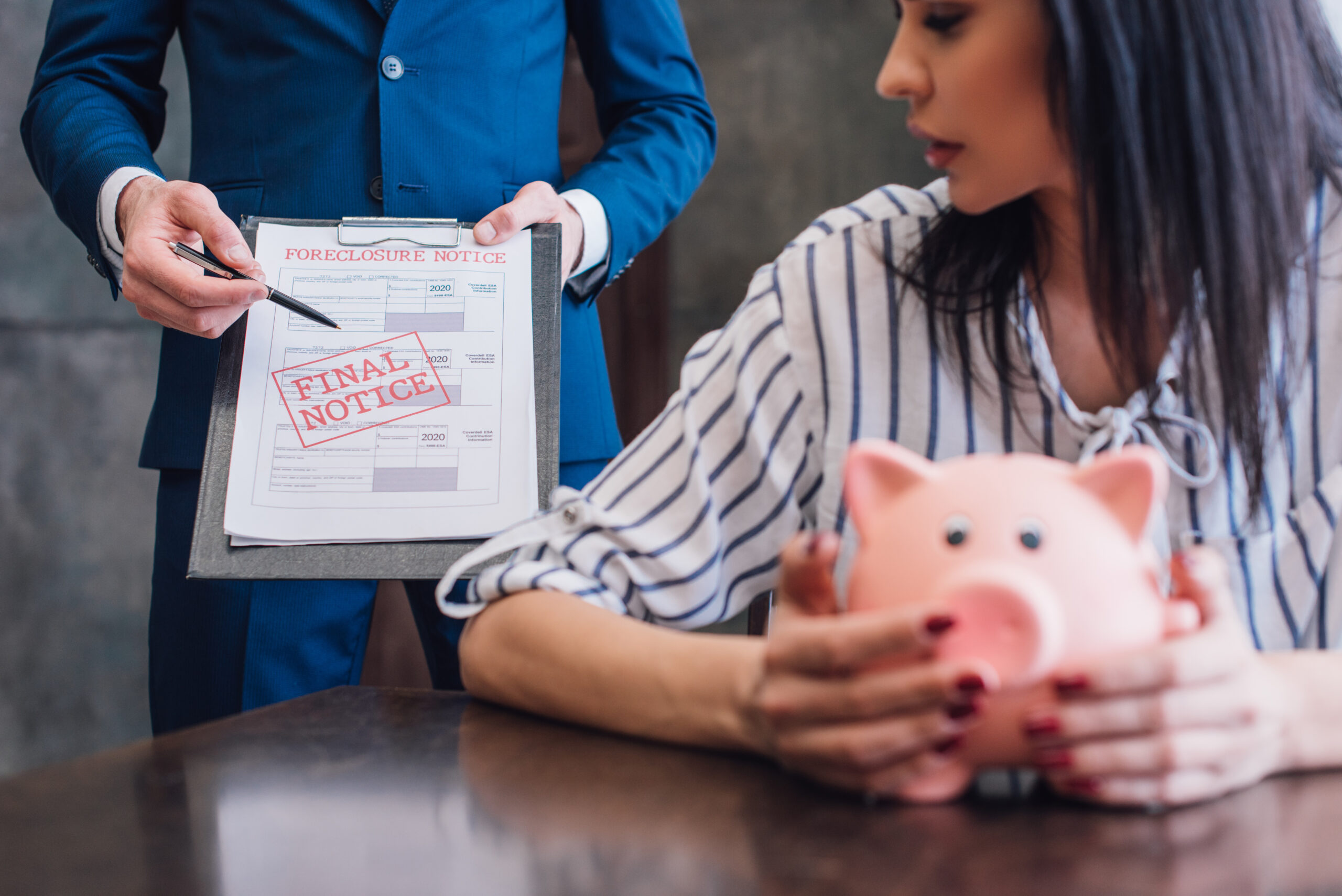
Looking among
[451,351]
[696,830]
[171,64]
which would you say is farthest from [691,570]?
[171,64]

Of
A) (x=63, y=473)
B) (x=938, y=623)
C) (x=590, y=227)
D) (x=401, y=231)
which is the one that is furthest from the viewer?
(x=63, y=473)

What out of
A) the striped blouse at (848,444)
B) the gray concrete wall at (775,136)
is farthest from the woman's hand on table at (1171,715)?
the gray concrete wall at (775,136)

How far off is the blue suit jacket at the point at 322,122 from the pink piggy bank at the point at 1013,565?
819 millimetres

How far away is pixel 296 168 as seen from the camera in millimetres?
1274

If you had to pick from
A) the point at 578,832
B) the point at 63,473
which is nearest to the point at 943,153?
the point at 578,832

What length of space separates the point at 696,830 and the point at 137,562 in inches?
91.6

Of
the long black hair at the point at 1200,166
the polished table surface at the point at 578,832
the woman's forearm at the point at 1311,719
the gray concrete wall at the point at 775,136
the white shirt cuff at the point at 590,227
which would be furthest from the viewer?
the gray concrete wall at the point at 775,136

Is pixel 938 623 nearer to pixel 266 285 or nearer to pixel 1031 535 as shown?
pixel 1031 535

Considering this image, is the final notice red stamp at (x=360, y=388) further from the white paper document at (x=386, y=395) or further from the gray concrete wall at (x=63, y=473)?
the gray concrete wall at (x=63, y=473)

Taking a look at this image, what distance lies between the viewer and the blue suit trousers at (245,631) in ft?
4.22

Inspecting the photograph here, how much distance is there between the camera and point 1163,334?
86 cm

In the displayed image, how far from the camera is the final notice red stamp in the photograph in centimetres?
115

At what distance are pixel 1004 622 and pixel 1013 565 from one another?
34 millimetres

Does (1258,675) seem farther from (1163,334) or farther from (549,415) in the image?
(549,415)
